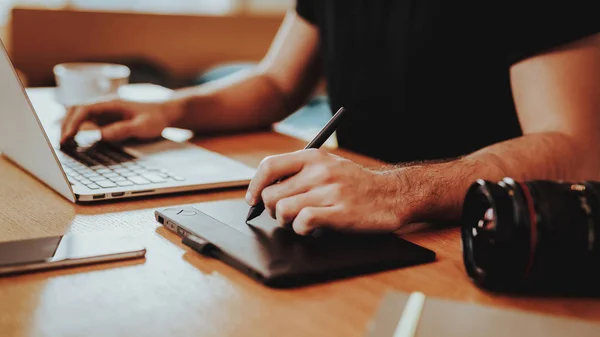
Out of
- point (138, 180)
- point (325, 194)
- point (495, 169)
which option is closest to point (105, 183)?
point (138, 180)

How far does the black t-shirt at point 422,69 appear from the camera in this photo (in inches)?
47.6

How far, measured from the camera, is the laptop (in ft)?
2.84

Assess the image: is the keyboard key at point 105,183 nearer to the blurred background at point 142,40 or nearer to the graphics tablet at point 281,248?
the graphics tablet at point 281,248

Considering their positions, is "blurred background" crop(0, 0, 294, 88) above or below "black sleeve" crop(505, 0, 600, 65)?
below

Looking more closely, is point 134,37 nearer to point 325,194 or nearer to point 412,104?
point 412,104

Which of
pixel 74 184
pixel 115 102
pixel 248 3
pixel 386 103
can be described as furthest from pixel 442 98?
pixel 248 3

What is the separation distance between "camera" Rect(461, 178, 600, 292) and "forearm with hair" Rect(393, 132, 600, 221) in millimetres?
175

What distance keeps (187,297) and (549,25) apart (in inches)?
27.3

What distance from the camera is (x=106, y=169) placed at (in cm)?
100

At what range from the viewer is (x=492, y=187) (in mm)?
632

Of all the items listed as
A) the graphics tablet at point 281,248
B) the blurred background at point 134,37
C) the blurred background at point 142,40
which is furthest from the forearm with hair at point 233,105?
the blurred background at point 134,37

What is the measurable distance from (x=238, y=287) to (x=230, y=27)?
9.54ft

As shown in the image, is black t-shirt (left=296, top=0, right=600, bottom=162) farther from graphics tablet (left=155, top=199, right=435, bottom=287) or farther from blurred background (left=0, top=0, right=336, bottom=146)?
blurred background (left=0, top=0, right=336, bottom=146)

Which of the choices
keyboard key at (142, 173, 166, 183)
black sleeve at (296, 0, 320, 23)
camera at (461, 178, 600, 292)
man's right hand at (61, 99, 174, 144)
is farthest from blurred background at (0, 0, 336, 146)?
camera at (461, 178, 600, 292)
